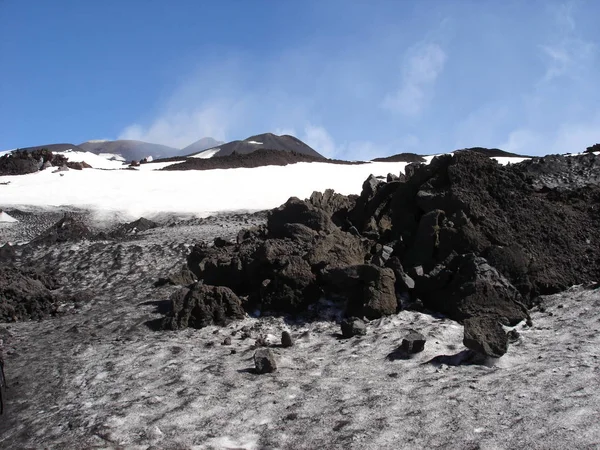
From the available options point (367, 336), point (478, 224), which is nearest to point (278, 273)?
point (367, 336)

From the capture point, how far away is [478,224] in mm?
6938

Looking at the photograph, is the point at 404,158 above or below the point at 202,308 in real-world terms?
above

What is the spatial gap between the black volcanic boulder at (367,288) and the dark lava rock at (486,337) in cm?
117

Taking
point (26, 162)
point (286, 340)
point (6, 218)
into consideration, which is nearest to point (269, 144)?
point (26, 162)

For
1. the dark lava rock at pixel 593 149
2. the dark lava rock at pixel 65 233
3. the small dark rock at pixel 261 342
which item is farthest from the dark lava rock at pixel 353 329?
the dark lava rock at pixel 593 149

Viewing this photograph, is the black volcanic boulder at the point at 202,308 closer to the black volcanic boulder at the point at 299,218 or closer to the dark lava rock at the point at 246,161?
the black volcanic boulder at the point at 299,218

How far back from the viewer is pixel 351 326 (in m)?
5.75

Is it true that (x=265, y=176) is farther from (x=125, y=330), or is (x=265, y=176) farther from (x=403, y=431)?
(x=403, y=431)

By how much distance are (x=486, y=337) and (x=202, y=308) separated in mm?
2886

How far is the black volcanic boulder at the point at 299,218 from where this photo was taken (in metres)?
8.16

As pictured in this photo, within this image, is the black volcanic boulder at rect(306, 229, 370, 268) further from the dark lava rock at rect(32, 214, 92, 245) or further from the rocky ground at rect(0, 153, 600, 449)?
the dark lava rock at rect(32, 214, 92, 245)

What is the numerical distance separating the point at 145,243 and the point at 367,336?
6.10m

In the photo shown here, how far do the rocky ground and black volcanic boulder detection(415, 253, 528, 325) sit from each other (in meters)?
0.02

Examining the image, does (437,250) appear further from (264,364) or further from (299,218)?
(264,364)
